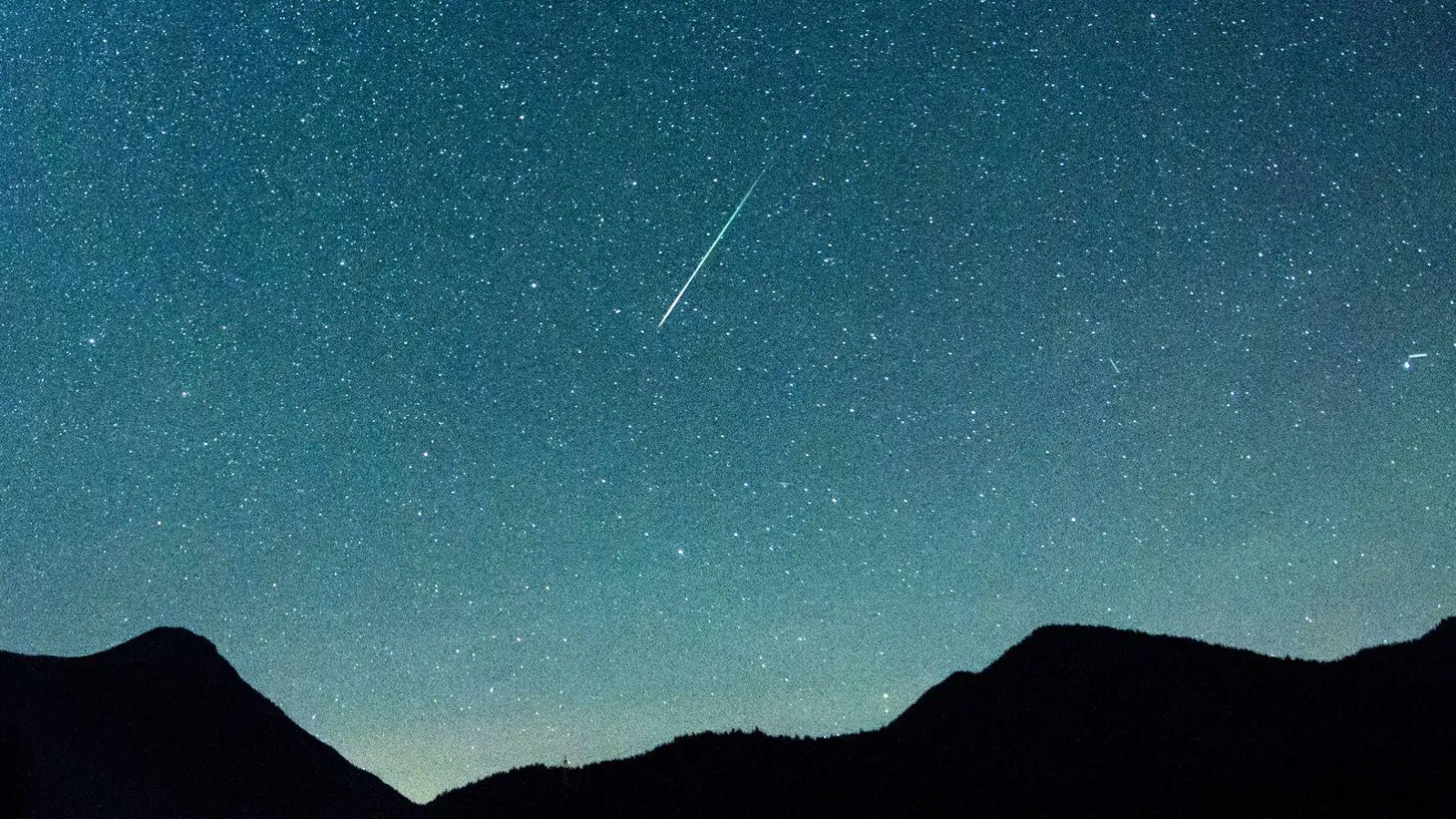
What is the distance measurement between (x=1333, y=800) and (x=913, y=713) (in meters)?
16.2

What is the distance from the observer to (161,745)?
2343 inches

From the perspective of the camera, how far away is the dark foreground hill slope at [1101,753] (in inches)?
1007

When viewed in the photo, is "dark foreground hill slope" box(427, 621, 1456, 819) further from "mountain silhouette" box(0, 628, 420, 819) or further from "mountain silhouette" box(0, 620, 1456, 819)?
"mountain silhouette" box(0, 628, 420, 819)

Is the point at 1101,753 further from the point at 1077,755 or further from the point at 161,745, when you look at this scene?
the point at 161,745

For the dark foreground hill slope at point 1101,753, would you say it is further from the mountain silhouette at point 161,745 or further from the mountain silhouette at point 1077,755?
the mountain silhouette at point 161,745

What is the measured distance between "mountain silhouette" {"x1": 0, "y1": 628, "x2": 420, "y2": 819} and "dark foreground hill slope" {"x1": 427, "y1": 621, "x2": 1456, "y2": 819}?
68.7ft

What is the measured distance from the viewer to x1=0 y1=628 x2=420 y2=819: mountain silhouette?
4897 centimetres

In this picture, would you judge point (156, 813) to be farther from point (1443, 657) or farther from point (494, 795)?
point (1443, 657)

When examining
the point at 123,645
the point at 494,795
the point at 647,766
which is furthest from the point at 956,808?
the point at 123,645

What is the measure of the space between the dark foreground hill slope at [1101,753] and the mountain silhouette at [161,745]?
68.7 ft

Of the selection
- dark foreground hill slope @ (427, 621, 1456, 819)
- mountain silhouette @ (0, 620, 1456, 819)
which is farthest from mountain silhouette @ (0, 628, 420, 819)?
dark foreground hill slope @ (427, 621, 1456, 819)

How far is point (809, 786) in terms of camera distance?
30.4 m

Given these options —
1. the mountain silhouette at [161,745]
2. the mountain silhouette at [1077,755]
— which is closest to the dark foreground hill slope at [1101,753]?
the mountain silhouette at [1077,755]

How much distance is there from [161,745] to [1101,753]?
5711 centimetres
